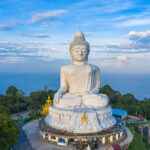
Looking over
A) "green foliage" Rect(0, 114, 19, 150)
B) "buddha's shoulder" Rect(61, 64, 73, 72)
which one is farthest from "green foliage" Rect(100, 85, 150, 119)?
"green foliage" Rect(0, 114, 19, 150)

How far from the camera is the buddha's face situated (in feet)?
51.3

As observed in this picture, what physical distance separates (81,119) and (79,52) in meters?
5.75

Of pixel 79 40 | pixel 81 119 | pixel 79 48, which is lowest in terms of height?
pixel 81 119

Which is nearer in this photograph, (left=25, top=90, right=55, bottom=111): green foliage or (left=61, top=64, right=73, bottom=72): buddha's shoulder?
(left=61, top=64, right=73, bottom=72): buddha's shoulder

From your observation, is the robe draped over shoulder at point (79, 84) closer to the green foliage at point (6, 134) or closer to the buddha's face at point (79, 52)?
the buddha's face at point (79, 52)

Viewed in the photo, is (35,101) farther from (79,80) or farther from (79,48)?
(79,48)

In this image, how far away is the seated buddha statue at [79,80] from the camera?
1422 centimetres

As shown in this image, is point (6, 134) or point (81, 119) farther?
point (81, 119)

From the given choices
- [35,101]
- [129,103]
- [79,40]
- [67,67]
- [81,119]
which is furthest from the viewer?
[129,103]

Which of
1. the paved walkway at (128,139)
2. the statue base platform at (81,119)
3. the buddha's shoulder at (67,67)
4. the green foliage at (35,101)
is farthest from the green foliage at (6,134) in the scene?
the green foliage at (35,101)

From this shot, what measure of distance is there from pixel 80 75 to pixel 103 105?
3178 millimetres

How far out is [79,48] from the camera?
1563cm

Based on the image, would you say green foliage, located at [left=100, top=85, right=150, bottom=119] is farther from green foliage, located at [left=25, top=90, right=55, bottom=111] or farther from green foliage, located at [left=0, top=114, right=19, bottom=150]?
green foliage, located at [left=0, top=114, right=19, bottom=150]

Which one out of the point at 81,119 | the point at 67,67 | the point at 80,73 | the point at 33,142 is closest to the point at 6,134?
the point at 33,142
